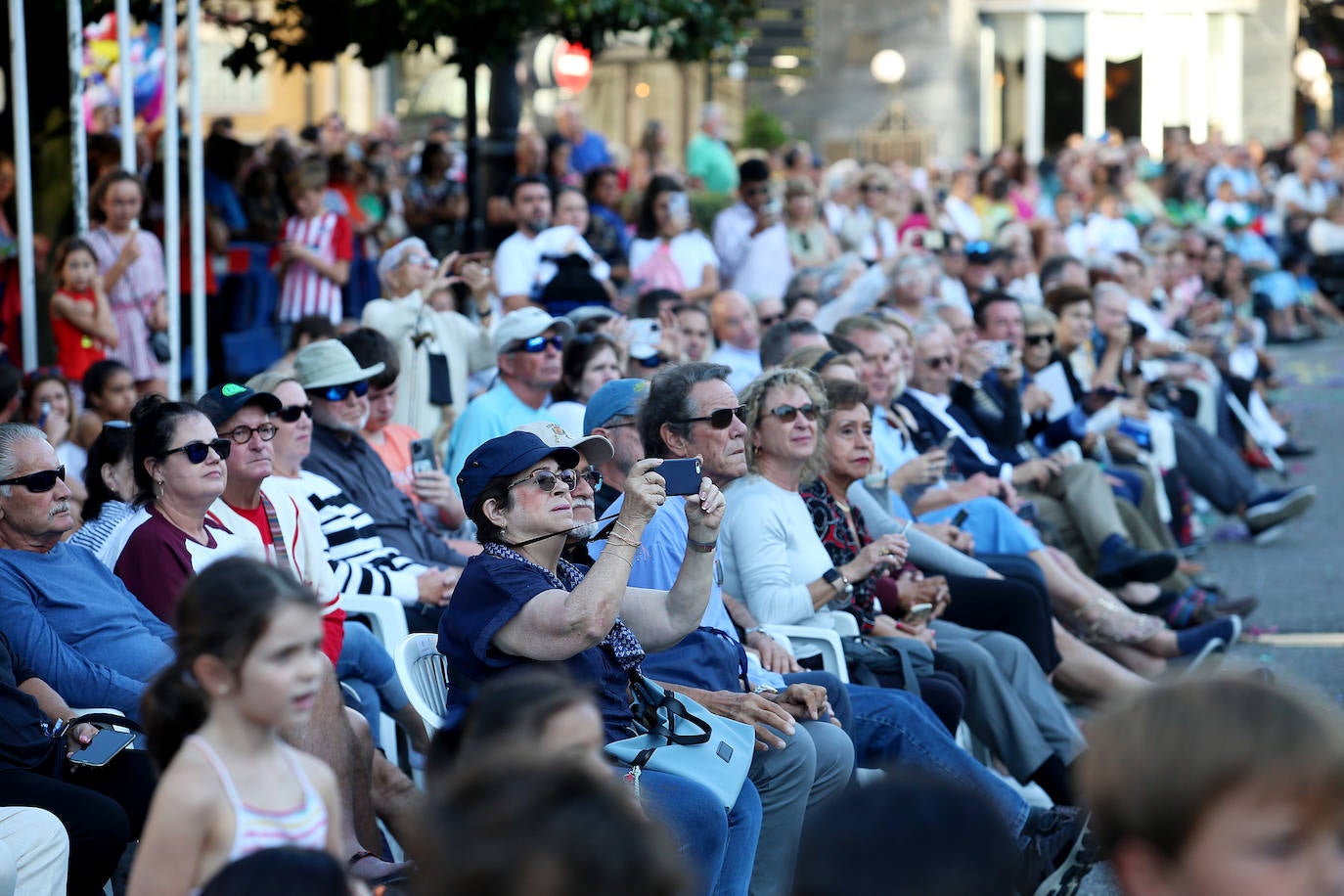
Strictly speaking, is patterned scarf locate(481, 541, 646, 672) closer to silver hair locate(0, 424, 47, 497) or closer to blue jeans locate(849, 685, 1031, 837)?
blue jeans locate(849, 685, 1031, 837)

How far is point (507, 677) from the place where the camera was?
237cm

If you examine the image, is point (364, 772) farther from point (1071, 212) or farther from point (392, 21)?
point (1071, 212)

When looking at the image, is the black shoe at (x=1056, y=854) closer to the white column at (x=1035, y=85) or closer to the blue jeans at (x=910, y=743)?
the blue jeans at (x=910, y=743)

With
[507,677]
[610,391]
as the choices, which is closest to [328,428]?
[610,391]

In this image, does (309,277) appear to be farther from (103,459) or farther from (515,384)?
(103,459)

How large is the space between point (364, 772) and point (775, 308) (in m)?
5.04

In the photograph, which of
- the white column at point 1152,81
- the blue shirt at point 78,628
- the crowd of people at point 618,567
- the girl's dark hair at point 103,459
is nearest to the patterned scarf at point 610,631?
the crowd of people at point 618,567

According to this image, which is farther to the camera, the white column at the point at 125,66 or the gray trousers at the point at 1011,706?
the white column at the point at 125,66

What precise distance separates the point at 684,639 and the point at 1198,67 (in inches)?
1100

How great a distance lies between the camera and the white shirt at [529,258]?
870 cm

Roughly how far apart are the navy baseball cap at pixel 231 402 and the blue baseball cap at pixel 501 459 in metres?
1.06

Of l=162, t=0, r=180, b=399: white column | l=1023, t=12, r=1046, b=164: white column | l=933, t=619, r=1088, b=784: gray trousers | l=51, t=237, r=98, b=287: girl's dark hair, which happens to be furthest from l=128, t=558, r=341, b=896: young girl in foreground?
l=1023, t=12, r=1046, b=164: white column

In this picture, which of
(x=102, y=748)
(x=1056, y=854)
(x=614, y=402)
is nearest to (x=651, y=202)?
(x=614, y=402)

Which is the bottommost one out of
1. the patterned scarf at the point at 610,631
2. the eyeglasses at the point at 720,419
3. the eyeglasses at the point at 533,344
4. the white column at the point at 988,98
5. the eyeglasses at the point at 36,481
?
the patterned scarf at the point at 610,631
